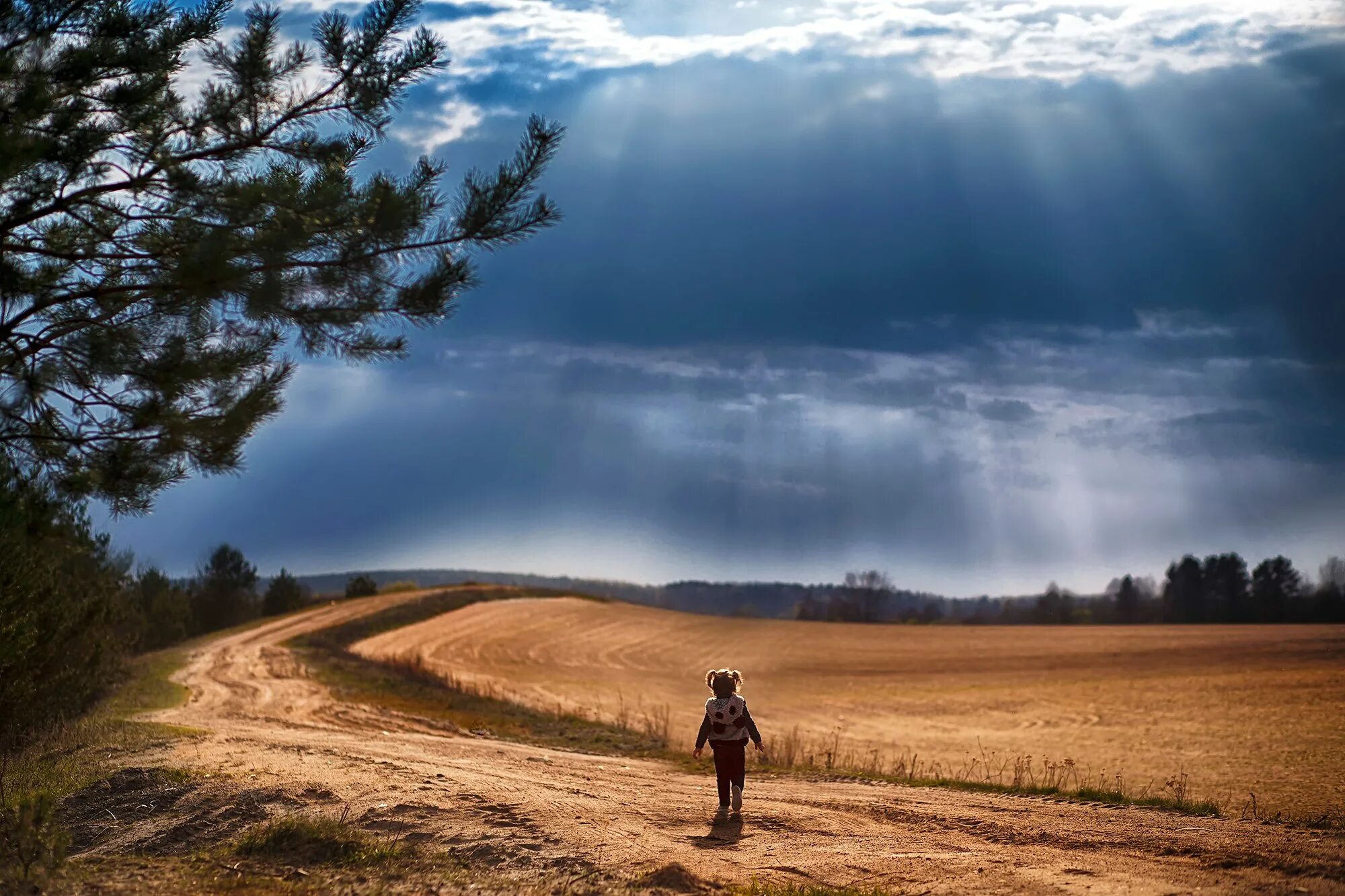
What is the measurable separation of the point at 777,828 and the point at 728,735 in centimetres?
108

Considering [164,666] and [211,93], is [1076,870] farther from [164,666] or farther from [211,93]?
[164,666]

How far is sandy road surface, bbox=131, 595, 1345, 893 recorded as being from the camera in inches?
311

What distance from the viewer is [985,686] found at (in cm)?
3319

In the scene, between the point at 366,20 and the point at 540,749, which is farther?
the point at 540,749

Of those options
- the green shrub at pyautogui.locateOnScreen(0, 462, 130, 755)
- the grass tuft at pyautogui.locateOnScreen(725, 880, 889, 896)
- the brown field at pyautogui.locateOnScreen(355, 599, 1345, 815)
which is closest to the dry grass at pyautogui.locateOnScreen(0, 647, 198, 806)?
the green shrub at pyautogui.locateOnScreen(0, 462, 130, 755)

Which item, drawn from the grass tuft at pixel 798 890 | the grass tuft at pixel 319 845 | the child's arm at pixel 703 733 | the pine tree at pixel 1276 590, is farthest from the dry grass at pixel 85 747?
the pine tree at pixel 1276 590

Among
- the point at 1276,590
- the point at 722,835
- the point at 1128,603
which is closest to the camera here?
the point at 722,835

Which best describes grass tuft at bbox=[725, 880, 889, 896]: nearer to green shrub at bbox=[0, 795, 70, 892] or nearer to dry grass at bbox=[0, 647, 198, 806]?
green shrub at bbox=[0, 795, 70, 892]

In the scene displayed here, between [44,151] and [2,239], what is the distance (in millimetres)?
1351

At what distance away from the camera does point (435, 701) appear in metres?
25.0

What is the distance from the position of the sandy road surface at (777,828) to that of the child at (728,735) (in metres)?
0.32

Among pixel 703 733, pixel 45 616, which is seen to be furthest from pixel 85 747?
pixel 703 733

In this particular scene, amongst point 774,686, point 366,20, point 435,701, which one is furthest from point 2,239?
point 774,686

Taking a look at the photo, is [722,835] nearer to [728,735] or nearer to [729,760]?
[729,760]
